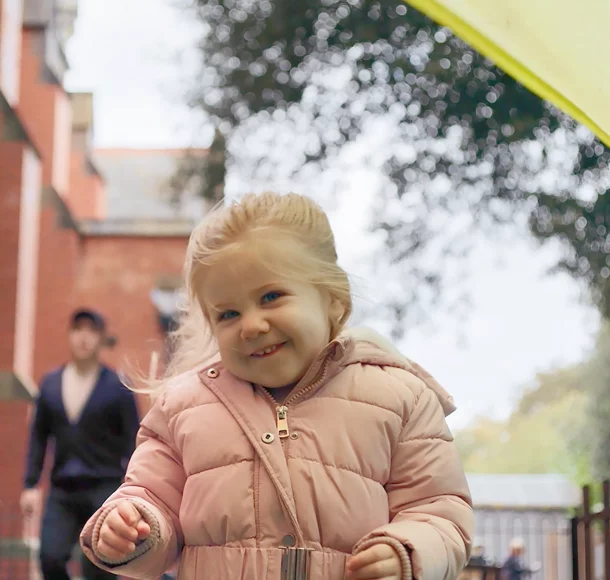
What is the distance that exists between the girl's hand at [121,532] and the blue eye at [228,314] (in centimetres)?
29

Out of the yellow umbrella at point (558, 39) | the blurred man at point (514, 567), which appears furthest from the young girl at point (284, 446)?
the blurred man at point (514, 567)

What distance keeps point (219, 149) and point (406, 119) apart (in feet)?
6.71

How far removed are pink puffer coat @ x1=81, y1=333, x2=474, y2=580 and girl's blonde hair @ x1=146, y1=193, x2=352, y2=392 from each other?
0.10 m

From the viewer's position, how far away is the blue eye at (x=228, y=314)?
4.41ft

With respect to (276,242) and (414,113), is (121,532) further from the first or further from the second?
(414,113)

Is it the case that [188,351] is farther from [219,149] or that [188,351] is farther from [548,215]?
[219,149]

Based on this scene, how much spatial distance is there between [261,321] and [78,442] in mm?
2408

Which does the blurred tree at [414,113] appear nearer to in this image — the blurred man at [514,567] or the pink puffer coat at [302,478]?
the blurred man at [514,567]

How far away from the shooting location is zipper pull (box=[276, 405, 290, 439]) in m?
1.30

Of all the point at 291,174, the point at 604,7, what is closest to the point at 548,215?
the point at 291,174

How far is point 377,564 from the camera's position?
1151mm

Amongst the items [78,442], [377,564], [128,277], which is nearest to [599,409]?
[128,277]

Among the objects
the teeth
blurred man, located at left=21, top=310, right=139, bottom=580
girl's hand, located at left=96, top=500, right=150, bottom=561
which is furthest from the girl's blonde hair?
blurred man, located at left=21, top=310, right=139, bottom=580

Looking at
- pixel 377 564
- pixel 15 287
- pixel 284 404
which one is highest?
pixel 15 287
